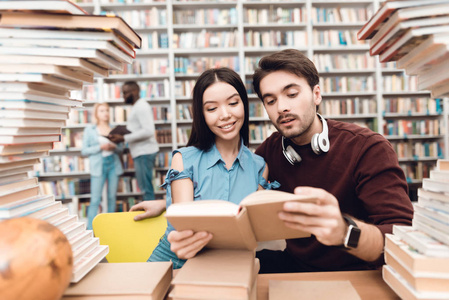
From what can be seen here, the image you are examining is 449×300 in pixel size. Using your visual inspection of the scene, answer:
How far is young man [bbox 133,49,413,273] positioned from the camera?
41.5 inches

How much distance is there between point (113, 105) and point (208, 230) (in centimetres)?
425

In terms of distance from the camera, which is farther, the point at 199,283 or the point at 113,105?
the point at 113,105

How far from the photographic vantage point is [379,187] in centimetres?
106

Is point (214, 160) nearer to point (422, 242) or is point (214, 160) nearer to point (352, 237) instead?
point (352, 237)

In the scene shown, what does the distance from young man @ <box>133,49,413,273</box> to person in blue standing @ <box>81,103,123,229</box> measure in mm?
2807

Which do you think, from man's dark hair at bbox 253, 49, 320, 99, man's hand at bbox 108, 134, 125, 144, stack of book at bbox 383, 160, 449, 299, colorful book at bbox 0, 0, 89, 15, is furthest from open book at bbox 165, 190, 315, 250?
man's hand at bbox 108, 134, 125, 144

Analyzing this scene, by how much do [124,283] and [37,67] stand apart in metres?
0.54

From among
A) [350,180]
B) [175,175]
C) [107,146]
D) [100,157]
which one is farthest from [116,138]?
[350,180]

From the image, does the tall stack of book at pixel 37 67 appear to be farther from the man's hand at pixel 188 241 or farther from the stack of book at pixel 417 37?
the stack of book at pixel 417 37

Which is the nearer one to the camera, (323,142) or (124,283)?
(124,283)

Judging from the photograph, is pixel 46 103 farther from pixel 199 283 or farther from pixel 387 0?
pixel 387 0

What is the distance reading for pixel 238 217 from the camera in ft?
1.86

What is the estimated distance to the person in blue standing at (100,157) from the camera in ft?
12.0

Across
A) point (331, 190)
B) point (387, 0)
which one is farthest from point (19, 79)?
point (331, 190)
